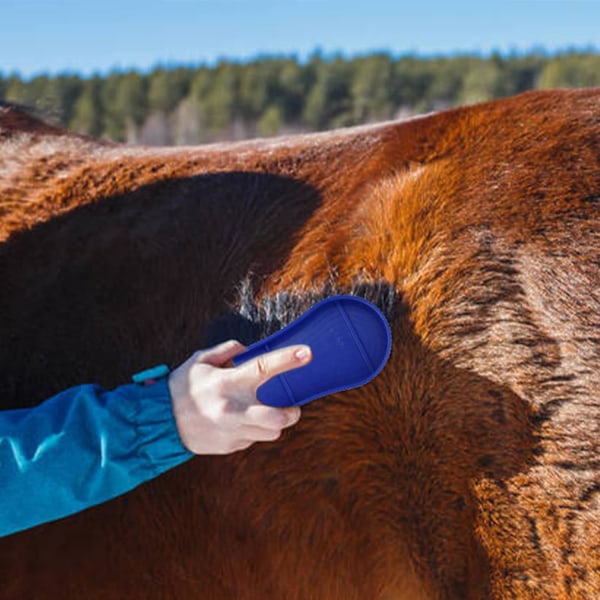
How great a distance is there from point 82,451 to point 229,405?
0.26 m

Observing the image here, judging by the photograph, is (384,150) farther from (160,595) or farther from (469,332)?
(160,595)

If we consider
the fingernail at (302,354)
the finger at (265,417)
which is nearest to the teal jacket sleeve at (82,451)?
the finger at (265,417)

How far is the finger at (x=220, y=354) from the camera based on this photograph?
1.27m

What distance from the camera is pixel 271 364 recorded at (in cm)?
119

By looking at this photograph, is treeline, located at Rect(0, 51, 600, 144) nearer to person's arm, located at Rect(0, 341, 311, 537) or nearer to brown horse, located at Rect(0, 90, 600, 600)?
brown horse, located at Rect(0, 90, 600, 600)

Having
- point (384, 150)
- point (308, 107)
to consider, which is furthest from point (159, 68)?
point (384, 150)

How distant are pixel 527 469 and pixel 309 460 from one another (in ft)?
1.41

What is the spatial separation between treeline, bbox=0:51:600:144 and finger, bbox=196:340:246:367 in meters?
27.7

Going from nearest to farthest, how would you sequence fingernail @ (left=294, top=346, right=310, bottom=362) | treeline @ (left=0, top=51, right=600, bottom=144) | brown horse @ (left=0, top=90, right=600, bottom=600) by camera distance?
fingernail @ (left=294, top=346, right=310, bottom=362)
brown horse @ (left=0, top=90, right=600, bottom=600)
treeline @ (left=0, top=51, right=600, bottom=144)

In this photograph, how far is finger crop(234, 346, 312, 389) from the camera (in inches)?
46.9

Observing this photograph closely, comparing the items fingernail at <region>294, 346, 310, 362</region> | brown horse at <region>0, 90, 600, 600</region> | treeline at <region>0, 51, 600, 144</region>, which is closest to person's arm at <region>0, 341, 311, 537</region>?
fingernail at <region>294, 346, 310, 362</region>

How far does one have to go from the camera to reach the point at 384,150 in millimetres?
1851

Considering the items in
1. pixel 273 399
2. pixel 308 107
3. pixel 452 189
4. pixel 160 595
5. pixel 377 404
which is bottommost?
pixel 308 107

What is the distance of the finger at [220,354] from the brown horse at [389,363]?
12.4 inches
